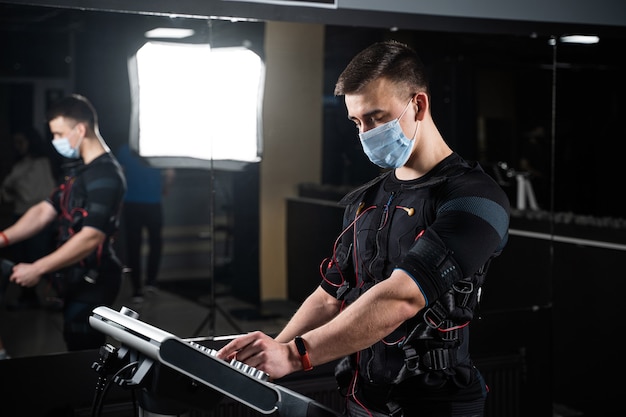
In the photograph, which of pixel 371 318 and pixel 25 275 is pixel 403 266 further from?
pixel 25 275

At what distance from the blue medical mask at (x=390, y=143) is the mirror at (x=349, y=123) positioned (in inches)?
41.5

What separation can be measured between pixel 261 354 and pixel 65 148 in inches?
57.0

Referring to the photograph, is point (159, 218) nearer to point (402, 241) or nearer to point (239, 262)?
point (239, 262)

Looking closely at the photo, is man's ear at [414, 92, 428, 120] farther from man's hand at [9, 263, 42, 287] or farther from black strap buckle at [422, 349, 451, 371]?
man's hand at [9, 263, 42, 287]

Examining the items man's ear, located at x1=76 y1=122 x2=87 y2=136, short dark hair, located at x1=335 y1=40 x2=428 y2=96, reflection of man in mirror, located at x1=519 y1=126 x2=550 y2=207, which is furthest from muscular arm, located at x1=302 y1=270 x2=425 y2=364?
reflection of man in mirror, located at x1=519 y1=126 x2=550 y2=207

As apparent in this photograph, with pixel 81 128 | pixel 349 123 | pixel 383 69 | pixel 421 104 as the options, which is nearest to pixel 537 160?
pixel 349 123

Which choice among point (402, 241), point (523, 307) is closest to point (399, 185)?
point (402, 241)

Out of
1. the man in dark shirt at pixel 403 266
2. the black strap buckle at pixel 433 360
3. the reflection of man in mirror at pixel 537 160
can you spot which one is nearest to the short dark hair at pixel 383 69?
the man in dark shirt at pixel 403 266

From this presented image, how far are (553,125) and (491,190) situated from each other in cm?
187

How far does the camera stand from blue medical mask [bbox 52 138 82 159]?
109 inches

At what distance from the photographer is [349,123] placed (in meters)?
3.10

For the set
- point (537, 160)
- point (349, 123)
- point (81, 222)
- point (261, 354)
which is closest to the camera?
point (261, 354)

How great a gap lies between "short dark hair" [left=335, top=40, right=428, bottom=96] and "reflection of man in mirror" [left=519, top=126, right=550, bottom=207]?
72.7 inches

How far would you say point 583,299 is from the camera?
13.4 ft
